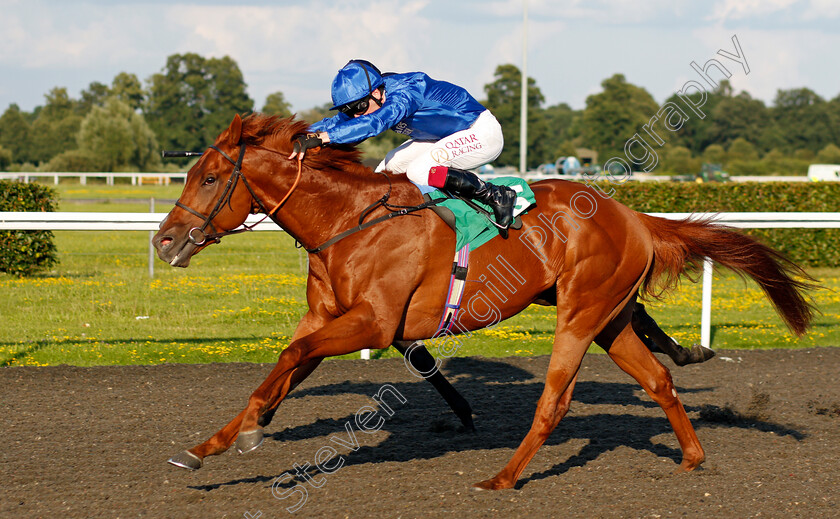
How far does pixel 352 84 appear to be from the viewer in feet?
12.6

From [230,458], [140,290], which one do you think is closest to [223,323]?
[140,290]

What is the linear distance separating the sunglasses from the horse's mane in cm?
17

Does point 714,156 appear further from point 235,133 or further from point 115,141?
point 235,133

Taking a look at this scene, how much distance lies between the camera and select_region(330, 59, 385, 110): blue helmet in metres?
3.84

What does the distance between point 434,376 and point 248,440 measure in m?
1.71

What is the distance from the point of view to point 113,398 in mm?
5395

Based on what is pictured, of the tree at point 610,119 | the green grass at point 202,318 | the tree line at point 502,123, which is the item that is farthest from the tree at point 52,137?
the green grass at point 202,318

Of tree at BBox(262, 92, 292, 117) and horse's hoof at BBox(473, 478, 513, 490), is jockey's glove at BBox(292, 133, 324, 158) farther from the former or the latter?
tree at BBox(262, 92, 292, 117)

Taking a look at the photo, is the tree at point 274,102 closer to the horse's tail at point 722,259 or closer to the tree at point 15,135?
the tree at point 15,135

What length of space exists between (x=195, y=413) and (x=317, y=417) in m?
0.75

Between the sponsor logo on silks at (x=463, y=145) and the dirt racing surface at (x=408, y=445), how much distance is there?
1590 mm

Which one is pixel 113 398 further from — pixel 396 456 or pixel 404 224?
pixel 404 224

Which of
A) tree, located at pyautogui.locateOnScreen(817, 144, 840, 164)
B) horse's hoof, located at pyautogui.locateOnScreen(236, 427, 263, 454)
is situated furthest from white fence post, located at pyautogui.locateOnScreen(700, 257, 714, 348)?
tree, located at pyautogui.locateOnScreen(817, 144, 840, 164)

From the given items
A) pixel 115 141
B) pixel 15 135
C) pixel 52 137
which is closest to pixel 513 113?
pixel 115 141
